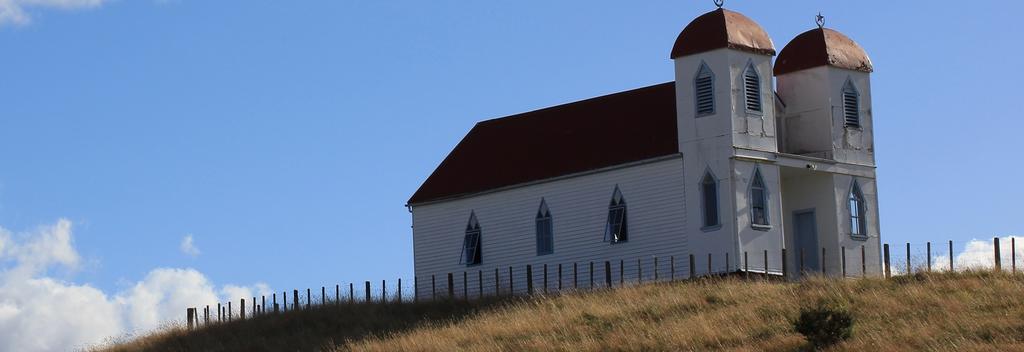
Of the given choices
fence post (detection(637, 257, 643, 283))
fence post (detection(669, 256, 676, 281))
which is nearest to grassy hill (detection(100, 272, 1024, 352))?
fence post (detection(669, 256, 676, 281))

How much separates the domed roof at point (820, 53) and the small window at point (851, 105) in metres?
0.61

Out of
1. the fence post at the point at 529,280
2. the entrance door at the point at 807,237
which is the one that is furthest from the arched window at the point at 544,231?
the entrance door at the point at 807,237

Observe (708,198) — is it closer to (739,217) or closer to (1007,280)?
(739,217)

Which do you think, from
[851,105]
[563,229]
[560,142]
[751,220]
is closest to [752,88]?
[751,220]

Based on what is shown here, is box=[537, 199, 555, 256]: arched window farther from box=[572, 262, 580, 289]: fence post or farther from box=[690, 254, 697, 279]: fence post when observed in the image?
box=[690, 254, 697, 279]: fence post

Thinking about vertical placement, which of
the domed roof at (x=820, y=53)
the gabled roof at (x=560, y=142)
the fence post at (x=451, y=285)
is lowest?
the fence post at (x=451, y=285)

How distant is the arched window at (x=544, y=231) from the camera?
5819cm

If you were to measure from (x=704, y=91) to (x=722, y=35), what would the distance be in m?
1.63

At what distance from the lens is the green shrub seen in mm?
39531

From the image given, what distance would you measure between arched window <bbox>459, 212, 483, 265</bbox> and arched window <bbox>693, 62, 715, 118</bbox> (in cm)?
976

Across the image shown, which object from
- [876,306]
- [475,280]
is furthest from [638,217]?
[876,306]

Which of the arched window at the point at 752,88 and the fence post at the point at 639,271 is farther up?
the arched window at the point at 752,88

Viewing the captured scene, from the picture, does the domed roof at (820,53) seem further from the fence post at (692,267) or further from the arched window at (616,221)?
the fence post at (692,267)

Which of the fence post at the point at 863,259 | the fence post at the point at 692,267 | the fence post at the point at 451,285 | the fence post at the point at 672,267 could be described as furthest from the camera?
the fence post at the point at 451,285
